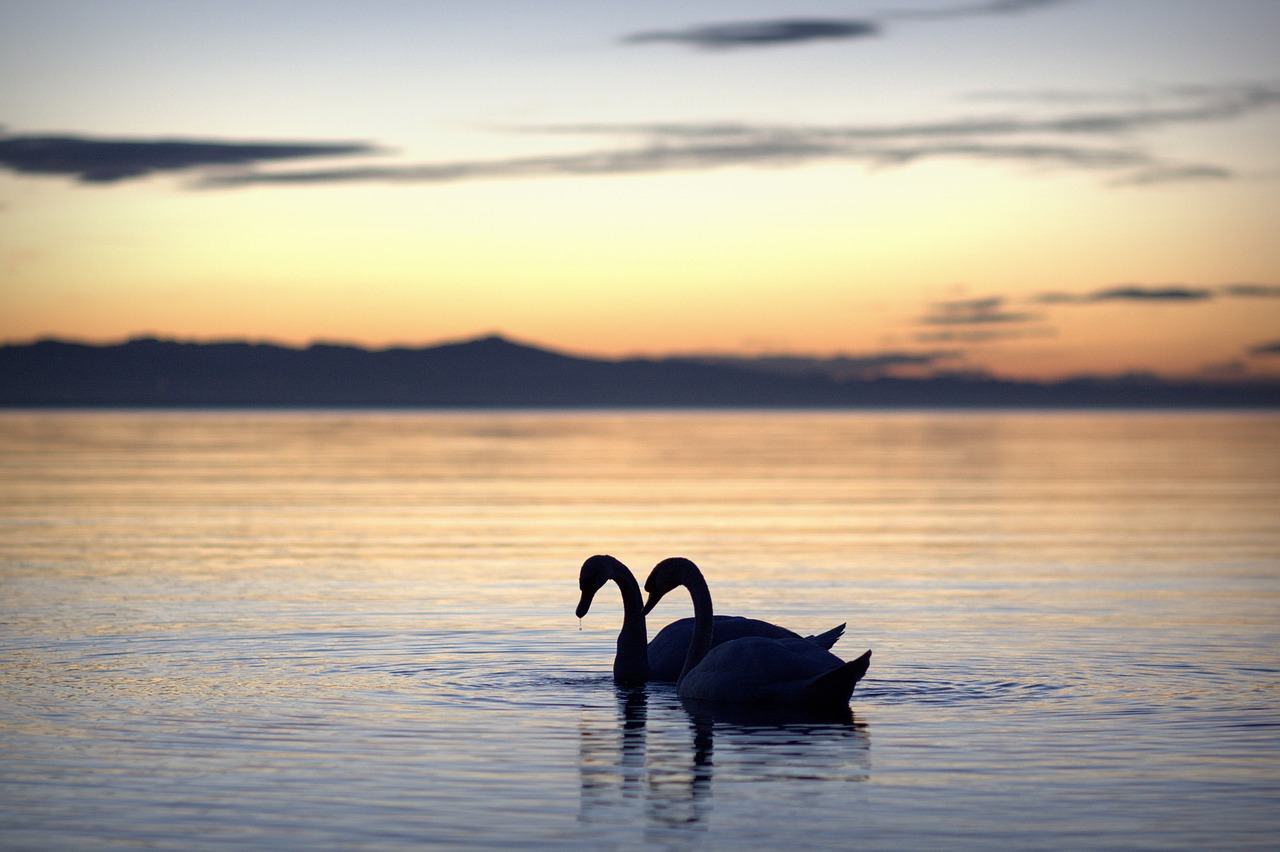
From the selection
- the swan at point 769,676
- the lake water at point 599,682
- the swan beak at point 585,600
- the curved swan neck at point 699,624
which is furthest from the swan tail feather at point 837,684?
the swan beak at point 585,600

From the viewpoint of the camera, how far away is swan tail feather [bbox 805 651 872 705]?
14.3 m

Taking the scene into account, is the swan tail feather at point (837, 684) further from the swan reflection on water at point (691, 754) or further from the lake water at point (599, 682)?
the lake water at point (599, 682)

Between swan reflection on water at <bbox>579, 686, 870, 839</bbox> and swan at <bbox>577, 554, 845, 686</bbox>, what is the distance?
2.77 feet

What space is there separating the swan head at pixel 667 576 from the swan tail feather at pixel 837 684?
225cm

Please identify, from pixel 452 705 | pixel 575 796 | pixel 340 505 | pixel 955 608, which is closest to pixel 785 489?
pixel 340 505

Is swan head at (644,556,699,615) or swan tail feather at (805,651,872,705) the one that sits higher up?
swan head at (644,556,699,615)

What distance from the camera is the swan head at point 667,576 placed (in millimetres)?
16938

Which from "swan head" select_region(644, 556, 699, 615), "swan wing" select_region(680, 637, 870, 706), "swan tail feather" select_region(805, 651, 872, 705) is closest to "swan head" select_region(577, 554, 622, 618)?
"swan head" select_region(644, 556, 699, 615)

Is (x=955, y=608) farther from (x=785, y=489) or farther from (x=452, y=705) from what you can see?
(x=785, y=489)

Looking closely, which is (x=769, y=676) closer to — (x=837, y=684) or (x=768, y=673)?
(x=768, y=673)

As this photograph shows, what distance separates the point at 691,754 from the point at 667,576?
4.04 m

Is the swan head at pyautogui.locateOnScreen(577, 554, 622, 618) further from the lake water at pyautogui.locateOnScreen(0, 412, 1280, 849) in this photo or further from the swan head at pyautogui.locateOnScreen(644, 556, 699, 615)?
the lake water at pyautogui.locateOnScreen(0, 412, 1280, 849)

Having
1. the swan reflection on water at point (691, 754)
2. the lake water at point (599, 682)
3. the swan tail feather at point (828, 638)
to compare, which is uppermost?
the swan tail feather at point (828, 638)

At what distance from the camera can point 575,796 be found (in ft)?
38.3
